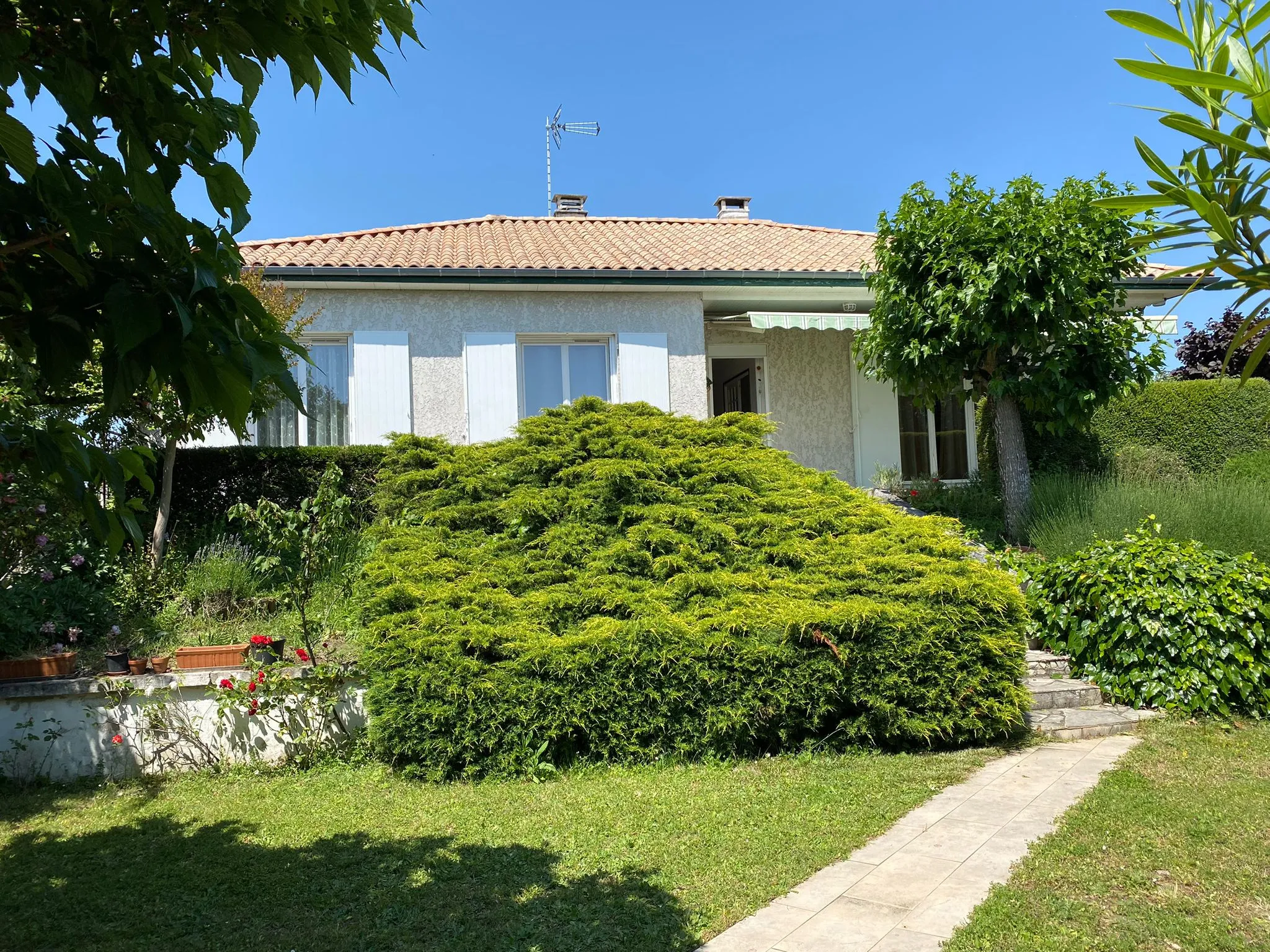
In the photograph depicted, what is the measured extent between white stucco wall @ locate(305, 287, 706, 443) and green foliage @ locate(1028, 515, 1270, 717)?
311 inches

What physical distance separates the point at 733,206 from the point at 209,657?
19.2 metres

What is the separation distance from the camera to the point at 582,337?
15.5m

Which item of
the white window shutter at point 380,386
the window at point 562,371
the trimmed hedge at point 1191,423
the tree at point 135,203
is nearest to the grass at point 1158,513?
the trimmed hedge at point 1191,423

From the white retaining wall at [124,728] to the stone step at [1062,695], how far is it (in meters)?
6.72

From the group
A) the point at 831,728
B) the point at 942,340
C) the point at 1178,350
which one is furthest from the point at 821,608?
the point at 1178,350

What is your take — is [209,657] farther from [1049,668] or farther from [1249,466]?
[1249,466]

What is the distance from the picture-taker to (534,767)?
24.2 feet

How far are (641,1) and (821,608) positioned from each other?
49.8 ft

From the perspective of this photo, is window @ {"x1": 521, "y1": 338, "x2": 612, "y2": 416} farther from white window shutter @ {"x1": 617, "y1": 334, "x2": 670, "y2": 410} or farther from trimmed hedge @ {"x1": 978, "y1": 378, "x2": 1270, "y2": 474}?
trimmed hedge @ {"x1": 978, "y1": 378, "x2": 1270, "y2": 474}

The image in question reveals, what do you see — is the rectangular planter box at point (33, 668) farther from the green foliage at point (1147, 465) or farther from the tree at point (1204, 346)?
the tree at point (1204, 346)

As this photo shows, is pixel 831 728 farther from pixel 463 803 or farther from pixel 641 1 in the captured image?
pixel 641 1

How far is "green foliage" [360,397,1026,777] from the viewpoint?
7414 mm

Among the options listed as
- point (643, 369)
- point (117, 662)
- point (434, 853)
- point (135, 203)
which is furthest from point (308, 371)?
point (135, 203)

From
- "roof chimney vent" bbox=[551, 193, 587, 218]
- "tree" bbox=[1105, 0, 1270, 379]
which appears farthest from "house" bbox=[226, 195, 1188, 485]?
"tree" bbox=[1105, 0, 1270, 379]
